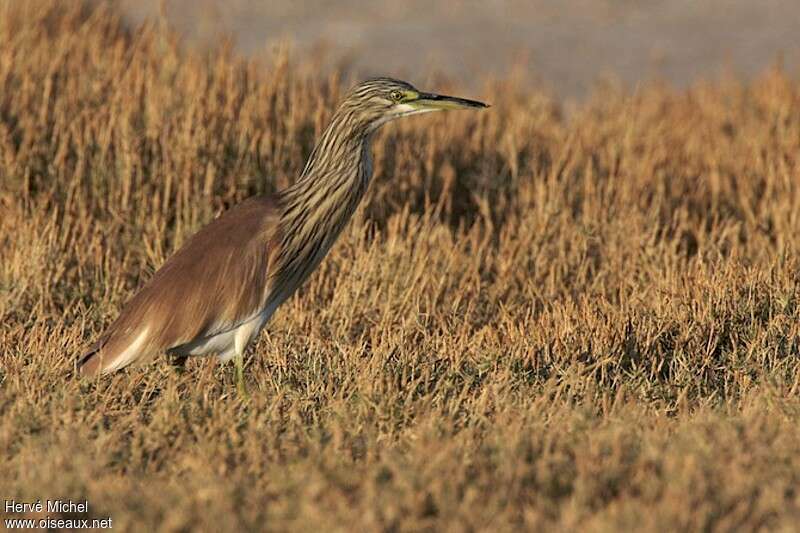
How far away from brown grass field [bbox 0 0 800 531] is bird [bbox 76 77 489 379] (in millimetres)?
203

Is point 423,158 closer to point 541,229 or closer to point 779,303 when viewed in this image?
point 541,229

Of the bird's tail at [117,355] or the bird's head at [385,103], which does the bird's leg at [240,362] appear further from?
the bird's head at [385,103]

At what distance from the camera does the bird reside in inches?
213

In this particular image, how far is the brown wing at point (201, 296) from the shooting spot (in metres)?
5.39

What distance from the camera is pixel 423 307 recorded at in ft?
24.0

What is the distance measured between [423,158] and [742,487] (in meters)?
5.37

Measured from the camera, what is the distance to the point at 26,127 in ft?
27.7

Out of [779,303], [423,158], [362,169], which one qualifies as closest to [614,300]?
[779,303]

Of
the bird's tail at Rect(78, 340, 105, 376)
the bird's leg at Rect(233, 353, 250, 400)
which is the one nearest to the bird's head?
the bird's leg at Rect(233, 353, 250, 400)

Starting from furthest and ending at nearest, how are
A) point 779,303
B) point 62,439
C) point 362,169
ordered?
point 779,303 < point 362,169 < point 62,439

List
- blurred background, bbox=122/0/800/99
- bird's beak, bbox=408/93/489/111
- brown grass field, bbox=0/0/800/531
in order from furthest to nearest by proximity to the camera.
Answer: blurred background, bbox=122/0/800/99
bird's beak, bbox=408/93/489/111
brown grass field, bbox=0/0/800/531

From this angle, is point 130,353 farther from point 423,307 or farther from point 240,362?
point 423,307

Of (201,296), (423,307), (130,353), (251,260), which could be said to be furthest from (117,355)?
(423,307)

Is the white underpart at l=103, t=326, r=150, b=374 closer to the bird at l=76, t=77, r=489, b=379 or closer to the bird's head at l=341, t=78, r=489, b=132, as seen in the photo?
the bird at l=76, t=77, r=489, b=379
